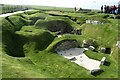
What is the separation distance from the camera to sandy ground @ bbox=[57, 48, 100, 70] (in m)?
Result: 44.5

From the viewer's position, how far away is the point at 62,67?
42.8 m

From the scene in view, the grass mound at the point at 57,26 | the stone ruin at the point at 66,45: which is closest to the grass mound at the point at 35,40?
the stone ruin at the point at 66,45

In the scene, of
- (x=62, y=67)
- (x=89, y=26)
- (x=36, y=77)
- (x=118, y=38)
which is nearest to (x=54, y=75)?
(x=62, y=67)

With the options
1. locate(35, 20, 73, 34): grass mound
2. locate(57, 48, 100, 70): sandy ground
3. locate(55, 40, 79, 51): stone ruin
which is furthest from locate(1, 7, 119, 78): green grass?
locate(35, 20, 73, 34): grass mound

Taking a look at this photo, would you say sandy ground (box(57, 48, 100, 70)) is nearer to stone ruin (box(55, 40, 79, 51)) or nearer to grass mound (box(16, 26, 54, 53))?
stone ruin (box(55, 40, 79, 51))

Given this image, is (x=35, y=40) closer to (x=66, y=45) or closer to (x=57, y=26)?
(x=66, y=45)

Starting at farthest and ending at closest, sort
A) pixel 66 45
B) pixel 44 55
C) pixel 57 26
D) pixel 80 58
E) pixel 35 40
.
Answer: pixel 57 26 < pixel 35 40 < pixel 66 45 < pixel 44 55 < pixel 80 58

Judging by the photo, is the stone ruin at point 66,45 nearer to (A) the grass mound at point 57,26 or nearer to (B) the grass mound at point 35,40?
(B) the grass mound at point 35,40

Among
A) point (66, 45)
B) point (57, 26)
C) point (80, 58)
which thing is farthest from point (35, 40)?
point (57, 26)

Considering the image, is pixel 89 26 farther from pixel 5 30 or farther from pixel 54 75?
pixel 54 75

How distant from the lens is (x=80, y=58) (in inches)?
1930

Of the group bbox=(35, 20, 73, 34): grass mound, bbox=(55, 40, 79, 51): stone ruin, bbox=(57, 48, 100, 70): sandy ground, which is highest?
bbox=(35, 20, 73, 34): grass mound

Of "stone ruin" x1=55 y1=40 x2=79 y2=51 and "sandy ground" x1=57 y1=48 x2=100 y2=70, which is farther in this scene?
"stone ruin" x1=55 y1=40 x2=79 y2=51

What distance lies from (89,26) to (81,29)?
306 centimetres
